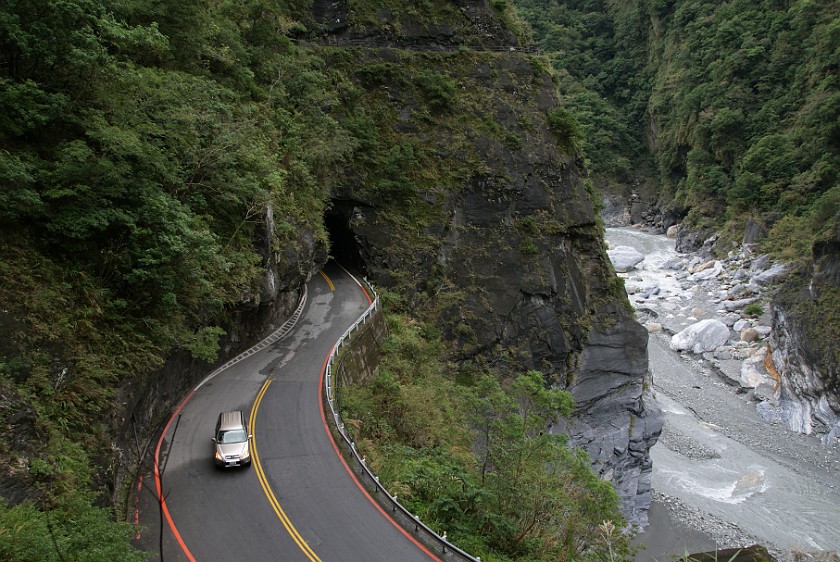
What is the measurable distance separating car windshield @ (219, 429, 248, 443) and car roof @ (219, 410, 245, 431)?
0.12 meters

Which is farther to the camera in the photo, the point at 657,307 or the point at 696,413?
the point at 657,307

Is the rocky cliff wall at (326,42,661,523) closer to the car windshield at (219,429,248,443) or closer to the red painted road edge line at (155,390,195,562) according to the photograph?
the red painted road edge line at (155,390,195,562)

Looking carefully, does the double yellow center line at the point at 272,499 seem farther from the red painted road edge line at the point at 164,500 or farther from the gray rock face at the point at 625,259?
the gray rock face at the point at 625,259

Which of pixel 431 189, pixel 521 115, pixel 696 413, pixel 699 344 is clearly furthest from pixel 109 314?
pixel 699 344

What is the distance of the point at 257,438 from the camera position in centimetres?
1464

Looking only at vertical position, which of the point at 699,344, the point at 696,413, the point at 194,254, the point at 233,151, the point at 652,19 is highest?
the point at 652,19

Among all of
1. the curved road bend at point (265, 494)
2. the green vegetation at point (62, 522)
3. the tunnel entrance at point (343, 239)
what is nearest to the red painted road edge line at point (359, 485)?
the curved road bend at point (265, 494)

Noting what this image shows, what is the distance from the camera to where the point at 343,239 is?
30469 mm

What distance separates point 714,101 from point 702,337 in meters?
44.6

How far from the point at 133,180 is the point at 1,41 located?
153 inches

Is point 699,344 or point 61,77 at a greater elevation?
point 61,77

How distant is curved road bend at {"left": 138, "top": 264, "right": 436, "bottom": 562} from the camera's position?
1077 cm

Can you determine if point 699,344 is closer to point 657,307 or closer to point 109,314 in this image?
point 657,307

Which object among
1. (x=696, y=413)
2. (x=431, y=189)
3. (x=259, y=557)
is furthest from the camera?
(x=696, y=413)
